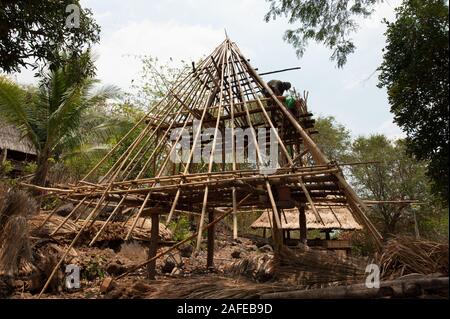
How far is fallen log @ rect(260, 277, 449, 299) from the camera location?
11.3 ft

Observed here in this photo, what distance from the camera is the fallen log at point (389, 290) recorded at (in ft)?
11.3

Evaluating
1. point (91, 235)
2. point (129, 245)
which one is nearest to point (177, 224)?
point (129, 245)

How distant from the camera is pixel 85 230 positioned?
30.6 ft

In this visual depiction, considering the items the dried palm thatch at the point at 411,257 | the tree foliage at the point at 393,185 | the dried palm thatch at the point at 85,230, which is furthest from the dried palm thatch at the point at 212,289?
the tree foliage at the point at 393,185

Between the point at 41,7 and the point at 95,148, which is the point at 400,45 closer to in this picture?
the point at 41,7

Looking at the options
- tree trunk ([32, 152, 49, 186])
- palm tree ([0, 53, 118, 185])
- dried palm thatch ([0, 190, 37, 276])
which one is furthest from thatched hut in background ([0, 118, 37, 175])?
dried palm thatch ([0, 190, 37, 276])

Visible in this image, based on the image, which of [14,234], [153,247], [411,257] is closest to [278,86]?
[153,247]

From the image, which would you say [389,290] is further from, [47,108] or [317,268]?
[47,108]

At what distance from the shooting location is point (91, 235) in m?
10.0

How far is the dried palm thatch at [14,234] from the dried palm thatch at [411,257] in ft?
Answer: 19.6
